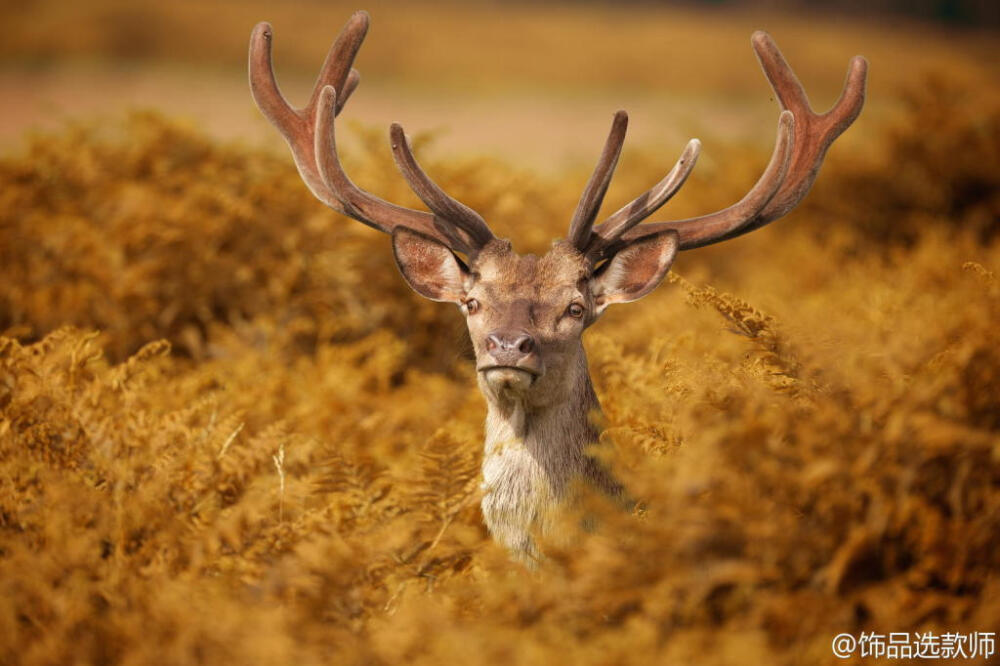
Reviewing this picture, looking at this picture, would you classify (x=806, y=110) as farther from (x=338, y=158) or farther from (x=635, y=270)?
(x=338, y=158)

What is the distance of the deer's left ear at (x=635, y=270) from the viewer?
13.0 ft

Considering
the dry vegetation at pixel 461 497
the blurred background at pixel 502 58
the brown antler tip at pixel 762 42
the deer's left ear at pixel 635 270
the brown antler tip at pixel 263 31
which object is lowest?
the dry vegetation at pixel 461 497

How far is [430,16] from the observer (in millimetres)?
24562

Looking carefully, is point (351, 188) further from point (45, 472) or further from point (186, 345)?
point (186, 345)

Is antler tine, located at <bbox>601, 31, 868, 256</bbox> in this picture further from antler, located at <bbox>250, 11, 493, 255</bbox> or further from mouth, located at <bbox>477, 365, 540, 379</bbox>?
mouth, located at <bbox>477, 365, 540, 379</bbox>

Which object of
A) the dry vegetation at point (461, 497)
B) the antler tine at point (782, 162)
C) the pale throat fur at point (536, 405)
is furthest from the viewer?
the antler tine at point (782, 162)

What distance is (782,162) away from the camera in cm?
410

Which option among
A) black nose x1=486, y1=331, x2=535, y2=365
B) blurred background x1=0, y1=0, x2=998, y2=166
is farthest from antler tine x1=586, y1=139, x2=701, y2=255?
blurred background x1=0, y1=0, x2=998, y2=166

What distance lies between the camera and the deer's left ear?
3953 mm

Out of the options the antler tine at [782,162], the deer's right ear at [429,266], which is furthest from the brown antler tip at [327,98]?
the antler tine at [782,162]

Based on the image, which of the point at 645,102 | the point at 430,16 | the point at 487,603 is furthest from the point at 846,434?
the point at 430,16

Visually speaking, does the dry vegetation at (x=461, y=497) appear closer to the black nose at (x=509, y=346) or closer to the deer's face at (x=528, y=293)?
the deer's face at (x=528, y=293)

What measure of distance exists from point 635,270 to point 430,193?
90 cm

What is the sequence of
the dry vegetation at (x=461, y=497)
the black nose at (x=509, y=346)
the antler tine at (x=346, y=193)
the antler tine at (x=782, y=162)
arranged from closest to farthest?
1. the dry vegetation at (x=461, y=497)
2. the black nose at (x=509, y=346)
3. the antler tine at (x=782, y=162)
4. the antler tine at (x=346, y=193)
